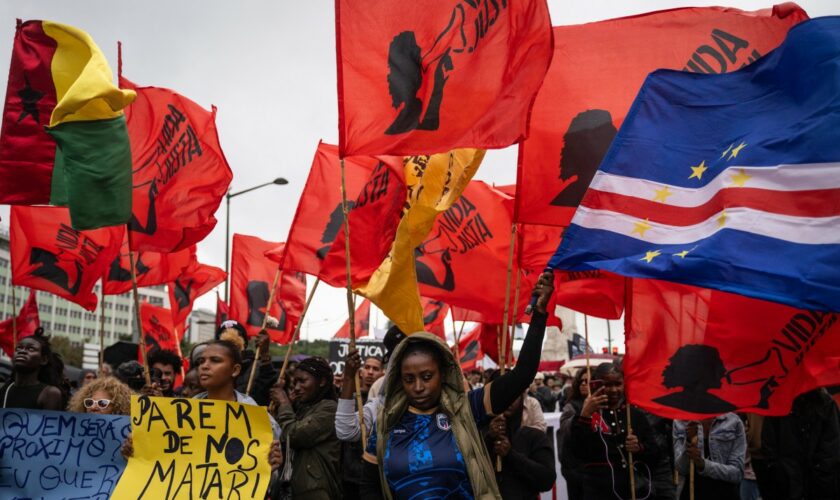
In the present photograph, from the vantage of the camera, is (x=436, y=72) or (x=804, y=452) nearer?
(x=436, y=72)

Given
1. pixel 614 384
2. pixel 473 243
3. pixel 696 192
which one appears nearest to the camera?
pixel 696 192

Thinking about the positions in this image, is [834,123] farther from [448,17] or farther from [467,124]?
[448,17]

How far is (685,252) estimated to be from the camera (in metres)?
4.34

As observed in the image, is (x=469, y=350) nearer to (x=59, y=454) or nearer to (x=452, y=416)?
(x=59, y=454)

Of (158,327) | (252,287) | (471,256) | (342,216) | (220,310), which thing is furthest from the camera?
(220,310)

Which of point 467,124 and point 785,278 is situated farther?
point 467,124

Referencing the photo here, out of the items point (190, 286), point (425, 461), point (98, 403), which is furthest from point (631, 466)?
point (190, 286)

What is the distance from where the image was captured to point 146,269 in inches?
386

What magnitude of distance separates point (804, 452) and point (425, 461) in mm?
4687

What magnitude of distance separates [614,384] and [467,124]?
246cm

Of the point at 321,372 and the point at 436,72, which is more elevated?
the point at 436,72

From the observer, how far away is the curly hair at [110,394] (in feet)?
16.6

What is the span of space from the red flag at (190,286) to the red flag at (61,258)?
268cm

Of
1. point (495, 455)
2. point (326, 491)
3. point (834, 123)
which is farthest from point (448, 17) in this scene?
point (326, 491)
